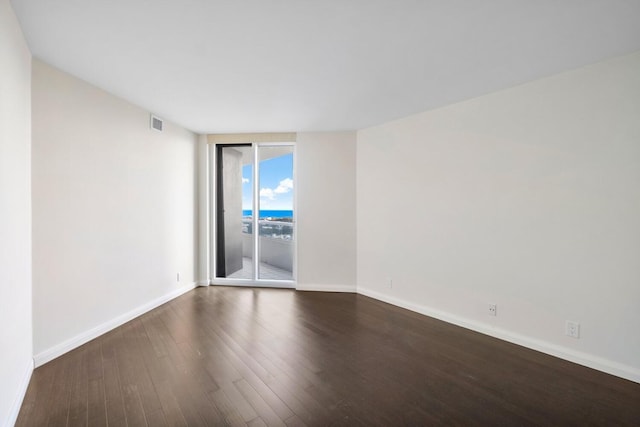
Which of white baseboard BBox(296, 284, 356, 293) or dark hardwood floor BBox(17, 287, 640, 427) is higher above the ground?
white baseboard BBox(296, 284, 356, 293)

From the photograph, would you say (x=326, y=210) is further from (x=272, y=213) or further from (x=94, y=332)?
(x=94, y=332)

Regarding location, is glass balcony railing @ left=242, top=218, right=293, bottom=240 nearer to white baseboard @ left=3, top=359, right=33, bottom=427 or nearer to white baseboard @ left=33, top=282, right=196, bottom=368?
white baseboard @ left=33, top=282, right=196, bottom=368

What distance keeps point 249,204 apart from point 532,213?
3726mm

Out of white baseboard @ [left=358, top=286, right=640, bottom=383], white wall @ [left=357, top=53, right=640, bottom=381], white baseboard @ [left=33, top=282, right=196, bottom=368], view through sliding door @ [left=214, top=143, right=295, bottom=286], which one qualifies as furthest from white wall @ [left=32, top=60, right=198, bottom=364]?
white baseboard @ [left=358, top=286, right=640, bottom=383]

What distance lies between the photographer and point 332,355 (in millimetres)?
2422

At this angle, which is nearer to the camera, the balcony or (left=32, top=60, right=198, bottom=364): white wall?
(left=32, top=60, right=198, bottom=364): white wall

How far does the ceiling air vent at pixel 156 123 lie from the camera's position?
3415 millimetres

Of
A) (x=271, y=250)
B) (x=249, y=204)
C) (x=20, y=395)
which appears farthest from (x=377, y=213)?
(x=20, y=395)

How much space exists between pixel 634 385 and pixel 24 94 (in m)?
4.79

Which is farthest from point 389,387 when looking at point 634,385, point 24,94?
point 24,94

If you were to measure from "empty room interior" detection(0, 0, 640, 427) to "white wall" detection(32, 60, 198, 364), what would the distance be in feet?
0.07

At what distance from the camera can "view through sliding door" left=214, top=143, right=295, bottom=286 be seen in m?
4.56

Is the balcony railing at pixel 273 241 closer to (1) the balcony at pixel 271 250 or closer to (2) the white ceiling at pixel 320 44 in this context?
(1) the balcony at pixel 271 250

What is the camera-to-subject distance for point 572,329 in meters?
2.35
